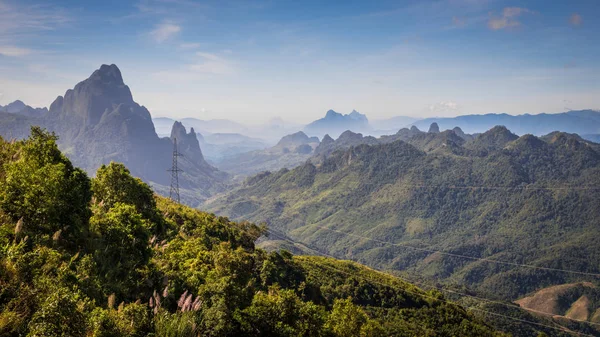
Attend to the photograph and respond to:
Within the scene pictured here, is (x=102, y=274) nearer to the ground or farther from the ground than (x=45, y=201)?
nearer to the ground

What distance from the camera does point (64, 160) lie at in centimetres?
1630

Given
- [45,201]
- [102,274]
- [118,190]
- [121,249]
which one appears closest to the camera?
[45,201]

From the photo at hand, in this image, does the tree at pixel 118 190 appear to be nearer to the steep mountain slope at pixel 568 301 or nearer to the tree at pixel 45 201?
the tree at pixel 45 201

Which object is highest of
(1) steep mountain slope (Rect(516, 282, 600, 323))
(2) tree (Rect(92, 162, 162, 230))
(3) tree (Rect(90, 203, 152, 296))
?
(2) tree (Rect(92, 162, 162, 230))

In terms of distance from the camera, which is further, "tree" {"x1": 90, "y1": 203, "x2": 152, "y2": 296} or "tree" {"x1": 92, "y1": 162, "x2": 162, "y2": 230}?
"tree" {"x1": 92, "y1": 162, "x2": 162, "y2": 230}

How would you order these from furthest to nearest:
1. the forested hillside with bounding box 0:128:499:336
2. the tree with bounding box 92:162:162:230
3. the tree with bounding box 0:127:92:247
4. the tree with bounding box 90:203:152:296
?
the tree with bounding box 92:162:162:230, the tree with bounding box 90:203:152:296, the tree with bounding box 0:127:92:247, the forested hillside with bounding box 0:128:499:336

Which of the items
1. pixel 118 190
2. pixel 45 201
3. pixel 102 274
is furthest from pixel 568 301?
pixel 45 201

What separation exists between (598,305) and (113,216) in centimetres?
22980

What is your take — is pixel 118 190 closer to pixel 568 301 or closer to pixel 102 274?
pixel 102 274

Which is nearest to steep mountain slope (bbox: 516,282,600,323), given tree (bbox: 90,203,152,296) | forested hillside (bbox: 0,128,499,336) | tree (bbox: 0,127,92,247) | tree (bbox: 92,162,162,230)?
forested hillside (bbox: 0,128,499,336)

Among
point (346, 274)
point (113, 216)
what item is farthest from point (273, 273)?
point (346, 274)

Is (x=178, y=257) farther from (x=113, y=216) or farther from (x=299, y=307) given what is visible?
(x=299, y=307)

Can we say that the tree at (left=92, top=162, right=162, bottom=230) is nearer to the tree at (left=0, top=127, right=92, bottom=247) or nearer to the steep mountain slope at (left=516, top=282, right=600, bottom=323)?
the tree at (left=0, top=127, right=92, bottom=247)

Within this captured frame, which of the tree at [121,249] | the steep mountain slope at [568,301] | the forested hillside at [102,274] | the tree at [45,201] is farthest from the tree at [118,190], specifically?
the steep mountain slope at [568,301]
